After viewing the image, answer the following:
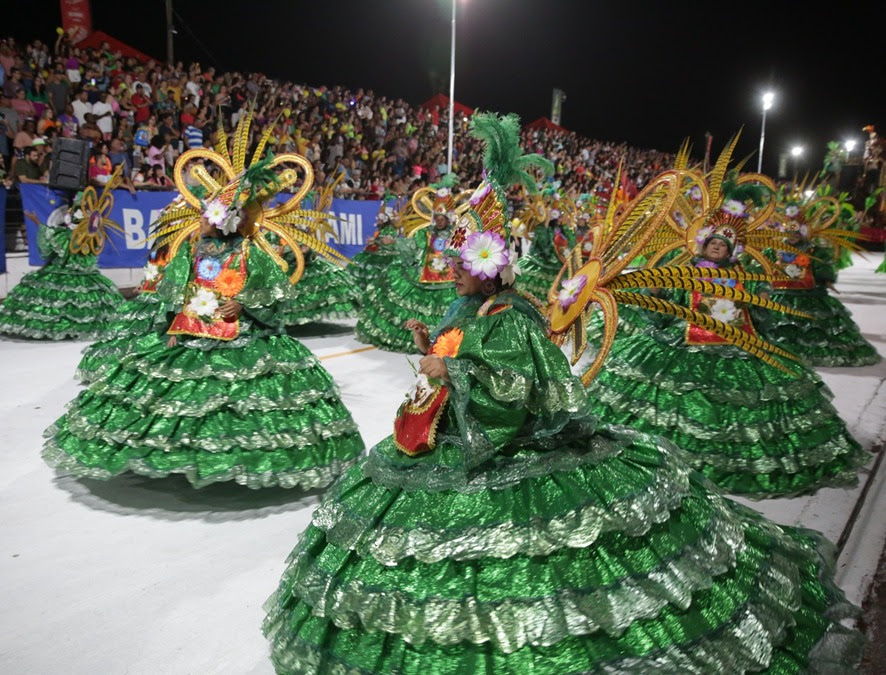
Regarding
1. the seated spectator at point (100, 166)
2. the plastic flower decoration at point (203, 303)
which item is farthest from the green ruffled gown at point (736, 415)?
the seated spectator at point (100, 166)

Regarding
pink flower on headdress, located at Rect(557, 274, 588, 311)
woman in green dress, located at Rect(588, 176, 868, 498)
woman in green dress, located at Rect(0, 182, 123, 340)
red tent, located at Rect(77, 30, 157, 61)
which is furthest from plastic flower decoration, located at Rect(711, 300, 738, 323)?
red tent, located at Rect(77, 30, 157, 61)

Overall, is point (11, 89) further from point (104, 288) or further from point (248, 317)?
point (248, 317)

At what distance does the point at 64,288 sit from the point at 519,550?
7240 millimetres

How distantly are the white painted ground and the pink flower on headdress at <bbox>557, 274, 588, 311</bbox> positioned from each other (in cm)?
157

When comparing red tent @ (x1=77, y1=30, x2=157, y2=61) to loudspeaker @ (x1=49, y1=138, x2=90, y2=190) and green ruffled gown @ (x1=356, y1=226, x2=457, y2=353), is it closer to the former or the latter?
loudspeaker @ (x1=49, y1=138, x2=90, y2=190)

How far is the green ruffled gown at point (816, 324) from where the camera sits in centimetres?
696

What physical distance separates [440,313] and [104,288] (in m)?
3.82

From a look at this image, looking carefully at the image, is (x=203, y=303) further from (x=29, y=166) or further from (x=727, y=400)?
(x=29, y=166)

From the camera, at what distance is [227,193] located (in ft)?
12.0

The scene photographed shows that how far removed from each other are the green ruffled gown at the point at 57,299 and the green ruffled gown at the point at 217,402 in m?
4.21

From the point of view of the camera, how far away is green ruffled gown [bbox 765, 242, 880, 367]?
274 inches

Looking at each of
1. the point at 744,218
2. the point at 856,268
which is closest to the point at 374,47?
the point at 856,268

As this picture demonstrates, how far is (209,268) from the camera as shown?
12.1 feet

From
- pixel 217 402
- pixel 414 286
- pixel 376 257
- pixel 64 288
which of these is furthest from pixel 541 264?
pixel 217 402
